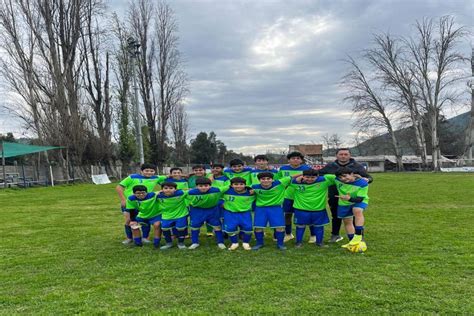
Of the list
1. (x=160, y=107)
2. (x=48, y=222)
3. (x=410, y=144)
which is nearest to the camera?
(x=48, y=222)

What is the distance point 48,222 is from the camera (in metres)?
8.94

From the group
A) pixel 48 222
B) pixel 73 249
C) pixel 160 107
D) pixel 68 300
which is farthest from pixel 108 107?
pixel 68 300

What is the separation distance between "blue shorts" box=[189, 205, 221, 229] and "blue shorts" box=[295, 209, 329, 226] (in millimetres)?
1347

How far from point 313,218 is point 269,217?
691 millimetres

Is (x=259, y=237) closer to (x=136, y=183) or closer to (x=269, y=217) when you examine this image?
(x=269, y=217)

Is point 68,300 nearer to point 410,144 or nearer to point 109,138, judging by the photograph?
point 109,138

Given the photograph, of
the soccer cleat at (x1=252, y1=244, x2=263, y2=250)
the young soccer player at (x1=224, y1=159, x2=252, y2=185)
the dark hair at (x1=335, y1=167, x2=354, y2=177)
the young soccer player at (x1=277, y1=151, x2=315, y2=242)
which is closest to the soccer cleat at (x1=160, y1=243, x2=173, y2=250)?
the soccer cleat at (x1=252, y1=244, x2=263, y2=250)

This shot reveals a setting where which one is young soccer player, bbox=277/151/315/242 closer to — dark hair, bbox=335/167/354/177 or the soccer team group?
the soccer team group

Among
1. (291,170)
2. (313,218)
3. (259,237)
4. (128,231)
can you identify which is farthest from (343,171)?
(128,231)

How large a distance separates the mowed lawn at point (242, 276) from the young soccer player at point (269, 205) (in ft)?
0.95

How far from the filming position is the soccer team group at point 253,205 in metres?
5.57

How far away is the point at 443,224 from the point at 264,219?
4.11 m

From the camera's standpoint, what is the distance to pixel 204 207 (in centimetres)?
589

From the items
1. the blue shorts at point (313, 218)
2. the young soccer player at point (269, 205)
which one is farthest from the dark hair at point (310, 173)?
the blue shorts at point (313, 218)
